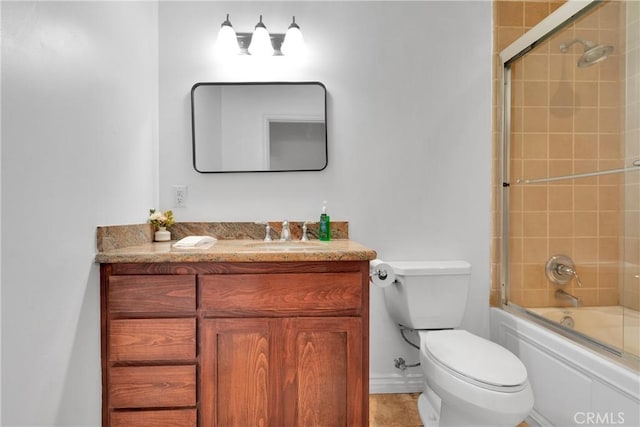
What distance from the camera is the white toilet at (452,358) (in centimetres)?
118

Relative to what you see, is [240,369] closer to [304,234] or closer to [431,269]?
[304,234]

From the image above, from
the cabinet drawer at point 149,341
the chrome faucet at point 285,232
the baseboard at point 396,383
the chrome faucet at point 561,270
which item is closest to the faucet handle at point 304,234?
the chrome faucet at point 285,232

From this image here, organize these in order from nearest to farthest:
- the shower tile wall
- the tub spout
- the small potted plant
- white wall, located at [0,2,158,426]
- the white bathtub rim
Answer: white wall, located at [0,2,158,426] < the white bathtub rim < the shower tile wall < the tub spout < the small potted plant

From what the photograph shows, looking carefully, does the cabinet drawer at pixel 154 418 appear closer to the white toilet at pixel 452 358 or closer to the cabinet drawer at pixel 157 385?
the cabinet drawer at pixel 157 385

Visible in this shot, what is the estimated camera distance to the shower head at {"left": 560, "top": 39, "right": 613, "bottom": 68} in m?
1.43

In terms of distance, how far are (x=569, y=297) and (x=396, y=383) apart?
97 cm

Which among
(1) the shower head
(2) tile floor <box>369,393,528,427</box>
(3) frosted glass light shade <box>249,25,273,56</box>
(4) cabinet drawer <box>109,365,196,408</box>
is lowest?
(2) tile floor <box>369,393,528,427</box>

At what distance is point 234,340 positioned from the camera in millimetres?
1248

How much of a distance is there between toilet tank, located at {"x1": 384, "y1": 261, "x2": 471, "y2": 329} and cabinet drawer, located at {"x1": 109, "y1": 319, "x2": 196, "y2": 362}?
3.24 feet

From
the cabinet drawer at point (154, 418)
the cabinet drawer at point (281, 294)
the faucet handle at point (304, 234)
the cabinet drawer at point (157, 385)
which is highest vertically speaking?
the faucet handle at point (304, 234)

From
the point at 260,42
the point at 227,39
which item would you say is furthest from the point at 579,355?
the point at 227,39

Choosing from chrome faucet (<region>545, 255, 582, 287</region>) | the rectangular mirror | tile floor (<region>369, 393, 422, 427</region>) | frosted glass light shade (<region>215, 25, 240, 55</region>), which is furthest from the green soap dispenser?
chrome faucet (<region>545, 255, 582, 287</region>)

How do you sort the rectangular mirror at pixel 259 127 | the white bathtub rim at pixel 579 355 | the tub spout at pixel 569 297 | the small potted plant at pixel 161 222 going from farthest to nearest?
1. the rectangular mirror at pixel 259 127
2. the small potted plant at pixel 161 222
3. the tub spout at pixel 569 297
4. the white bathtub rim at pixel 579 355

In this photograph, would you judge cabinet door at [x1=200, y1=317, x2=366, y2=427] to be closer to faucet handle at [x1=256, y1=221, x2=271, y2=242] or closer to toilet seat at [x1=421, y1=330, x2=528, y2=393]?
toilet seat at [x1=421, y1=330, x2=528, y2=393]
